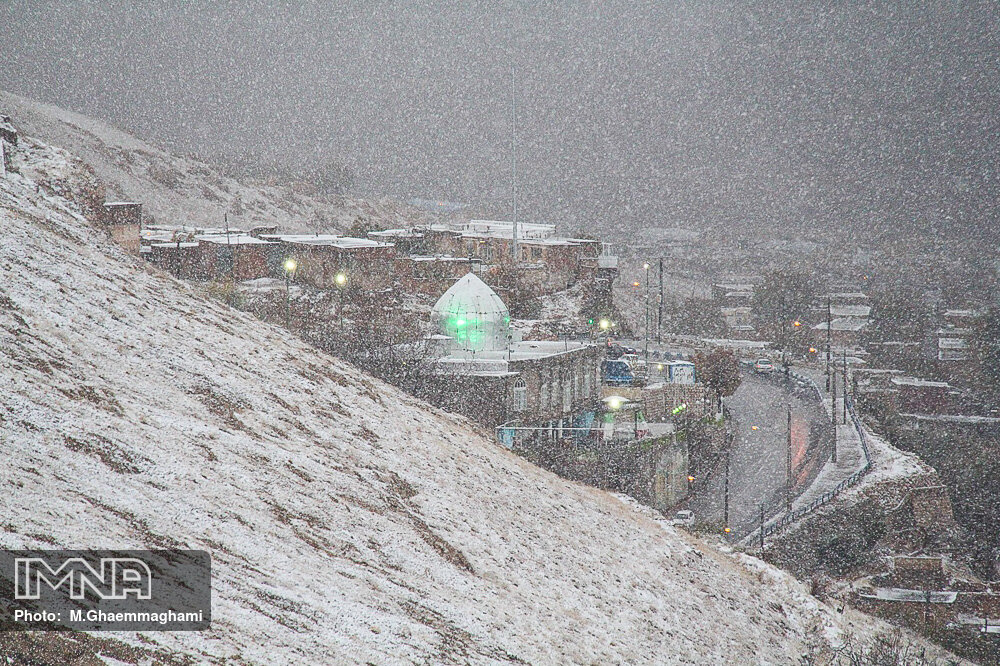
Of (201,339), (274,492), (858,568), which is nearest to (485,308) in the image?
(858,568)

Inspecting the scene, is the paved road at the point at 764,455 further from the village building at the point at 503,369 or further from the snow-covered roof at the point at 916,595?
the village building at the point at 503,369

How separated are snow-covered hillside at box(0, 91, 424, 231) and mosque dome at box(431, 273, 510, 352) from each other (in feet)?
147

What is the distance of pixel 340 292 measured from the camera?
4619 centimetres

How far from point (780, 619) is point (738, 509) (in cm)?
2003

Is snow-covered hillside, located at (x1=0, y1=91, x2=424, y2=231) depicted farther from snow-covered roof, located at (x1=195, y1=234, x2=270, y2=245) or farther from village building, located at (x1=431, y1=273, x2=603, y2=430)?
village building, located at (x1=431, y1=273, x2=603, y2=430)

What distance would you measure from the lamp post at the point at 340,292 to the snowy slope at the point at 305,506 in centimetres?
2216

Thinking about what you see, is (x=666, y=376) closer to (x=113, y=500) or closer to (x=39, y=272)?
(x=39, y=272)

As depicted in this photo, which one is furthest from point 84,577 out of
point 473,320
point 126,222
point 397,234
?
point 397,234

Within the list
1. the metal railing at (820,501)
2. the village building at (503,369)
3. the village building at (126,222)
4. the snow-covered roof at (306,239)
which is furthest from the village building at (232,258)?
the metal railing at (820,501)

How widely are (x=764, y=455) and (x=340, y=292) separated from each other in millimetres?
24939

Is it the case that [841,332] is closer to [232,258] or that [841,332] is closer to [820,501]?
[820,501]

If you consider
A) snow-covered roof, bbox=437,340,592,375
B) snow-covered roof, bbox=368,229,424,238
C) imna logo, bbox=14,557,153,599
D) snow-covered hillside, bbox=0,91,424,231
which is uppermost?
snow-covered hillside, bbox=0,91,424,231

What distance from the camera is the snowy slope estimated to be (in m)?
8.70

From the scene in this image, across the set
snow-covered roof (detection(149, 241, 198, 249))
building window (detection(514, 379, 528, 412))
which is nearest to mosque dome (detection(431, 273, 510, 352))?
building window (detection(514, 379, 528, 412))
